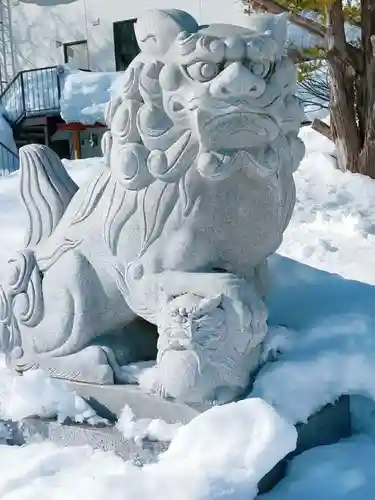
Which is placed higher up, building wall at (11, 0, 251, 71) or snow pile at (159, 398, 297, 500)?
building wall at (11, 0, 251, 71)

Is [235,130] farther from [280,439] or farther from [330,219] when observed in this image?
[330,219]

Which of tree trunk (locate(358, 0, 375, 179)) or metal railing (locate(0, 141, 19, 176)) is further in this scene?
metal railing (locate(0, 141, 19, 176))

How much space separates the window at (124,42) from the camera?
1454cm

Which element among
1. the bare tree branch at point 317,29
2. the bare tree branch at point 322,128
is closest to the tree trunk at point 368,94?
the bare tree branch at point 317,29

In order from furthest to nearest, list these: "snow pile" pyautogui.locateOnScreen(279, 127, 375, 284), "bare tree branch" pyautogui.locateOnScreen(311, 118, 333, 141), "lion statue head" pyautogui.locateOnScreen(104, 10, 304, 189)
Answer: "bare tree branch" pyautogui.locateOnScreen(311, 118, 333, 141), "snow pile" pyautogui.locateOnScreen(279, 127, 375, 284), "lion statue head" pyautogui.locateOnScreen(104, 10, 304, 189)

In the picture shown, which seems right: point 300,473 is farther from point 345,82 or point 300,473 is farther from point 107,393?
point 345,82

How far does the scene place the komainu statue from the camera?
1.92 metres

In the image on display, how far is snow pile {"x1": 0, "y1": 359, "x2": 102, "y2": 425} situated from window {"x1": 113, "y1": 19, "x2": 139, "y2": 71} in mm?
12989

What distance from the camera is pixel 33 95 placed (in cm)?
1420

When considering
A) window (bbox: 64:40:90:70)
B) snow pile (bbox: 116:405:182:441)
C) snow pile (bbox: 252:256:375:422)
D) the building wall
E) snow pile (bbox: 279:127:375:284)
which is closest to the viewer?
snow pile (bbox: 116:405:182:441)

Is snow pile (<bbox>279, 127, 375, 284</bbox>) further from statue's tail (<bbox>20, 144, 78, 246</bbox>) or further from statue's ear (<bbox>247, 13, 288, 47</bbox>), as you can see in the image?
statue's ear (<bbox>247, 13, 288, 47</bbox>)

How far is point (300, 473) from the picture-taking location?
1.99 m

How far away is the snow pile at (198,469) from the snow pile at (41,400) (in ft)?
0.84

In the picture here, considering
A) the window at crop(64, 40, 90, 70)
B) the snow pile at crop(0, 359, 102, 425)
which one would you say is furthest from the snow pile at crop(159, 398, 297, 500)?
the window at crop(64, 40, 90, 70)
